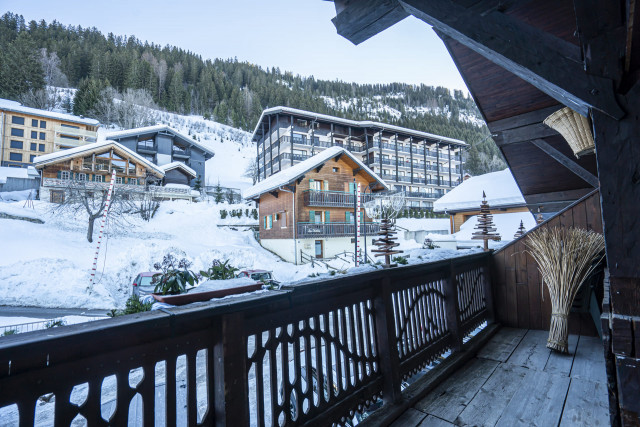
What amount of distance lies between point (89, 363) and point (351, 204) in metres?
17.6

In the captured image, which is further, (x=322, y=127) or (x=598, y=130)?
(x=322, y=127)

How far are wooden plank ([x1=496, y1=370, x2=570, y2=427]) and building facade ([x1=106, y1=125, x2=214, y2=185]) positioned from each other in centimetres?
3089

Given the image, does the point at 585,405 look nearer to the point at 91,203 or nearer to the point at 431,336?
the point at 431,336

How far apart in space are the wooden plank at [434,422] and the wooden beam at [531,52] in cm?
211

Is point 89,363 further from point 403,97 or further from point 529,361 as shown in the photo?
point 403,97

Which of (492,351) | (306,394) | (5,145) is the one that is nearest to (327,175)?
(492,351)

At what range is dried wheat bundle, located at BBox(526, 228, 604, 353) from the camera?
312 centimetres

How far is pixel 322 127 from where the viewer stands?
3428cm

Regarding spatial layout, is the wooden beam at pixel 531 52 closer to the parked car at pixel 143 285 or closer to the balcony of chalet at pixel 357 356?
the balcony of chalet at pixel 357 356

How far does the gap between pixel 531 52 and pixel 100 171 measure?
92.8ft

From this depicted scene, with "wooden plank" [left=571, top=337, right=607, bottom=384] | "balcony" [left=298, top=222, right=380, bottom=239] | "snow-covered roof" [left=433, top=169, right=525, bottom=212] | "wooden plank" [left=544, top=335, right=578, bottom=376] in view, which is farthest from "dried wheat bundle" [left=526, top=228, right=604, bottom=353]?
"balcony" [left=298, top=222, right=380, bottom=239]

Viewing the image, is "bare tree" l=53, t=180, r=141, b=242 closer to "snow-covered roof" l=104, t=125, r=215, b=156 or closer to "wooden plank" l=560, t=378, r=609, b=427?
"snow-covered roof" l=104, t=125, r=215, b=156

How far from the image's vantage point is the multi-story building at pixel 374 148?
3145cm

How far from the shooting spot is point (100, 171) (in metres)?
22.6
